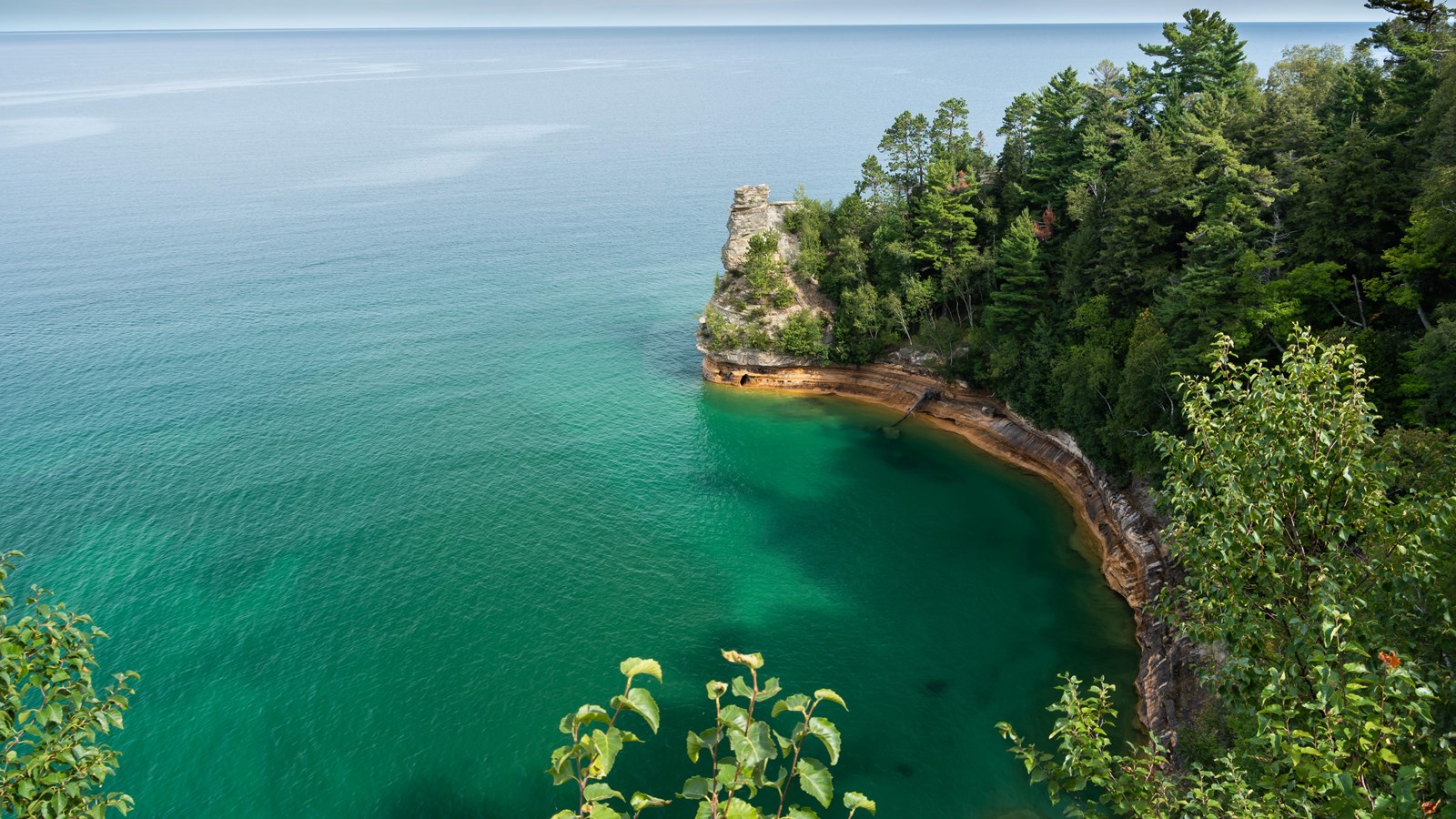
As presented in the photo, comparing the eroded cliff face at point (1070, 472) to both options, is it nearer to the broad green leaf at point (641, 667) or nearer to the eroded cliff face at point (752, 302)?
the eroded cliff face at point (752, 302)

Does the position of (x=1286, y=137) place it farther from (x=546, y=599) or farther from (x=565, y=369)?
(x=565, y=369)

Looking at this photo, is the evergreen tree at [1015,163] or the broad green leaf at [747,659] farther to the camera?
the evergreen tree at [1015,163]

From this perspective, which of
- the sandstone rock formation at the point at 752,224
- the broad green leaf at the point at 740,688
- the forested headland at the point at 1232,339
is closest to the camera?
the broad green leaf at the point at 740,688

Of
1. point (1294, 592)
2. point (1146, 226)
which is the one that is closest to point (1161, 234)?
point (1146, 226)

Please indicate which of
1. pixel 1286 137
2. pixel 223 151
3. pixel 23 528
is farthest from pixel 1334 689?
pixel 223 151

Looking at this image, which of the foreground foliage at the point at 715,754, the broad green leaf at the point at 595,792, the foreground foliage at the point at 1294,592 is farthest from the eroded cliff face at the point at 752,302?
the broad green leaf at the point at 595,792

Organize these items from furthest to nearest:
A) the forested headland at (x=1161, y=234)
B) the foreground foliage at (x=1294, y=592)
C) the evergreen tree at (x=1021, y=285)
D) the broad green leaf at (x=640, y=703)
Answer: the evergreen tree at (x=1021, y=285)
the forested headland at (x=1161, y=234)
the foreground foliage at (x=1294, y=592)
the broad green leaf at (x=640, y=703)

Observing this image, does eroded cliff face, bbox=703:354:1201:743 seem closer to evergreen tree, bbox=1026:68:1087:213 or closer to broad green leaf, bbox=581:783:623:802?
evergreen tree, bbox=1026:68:1087:213

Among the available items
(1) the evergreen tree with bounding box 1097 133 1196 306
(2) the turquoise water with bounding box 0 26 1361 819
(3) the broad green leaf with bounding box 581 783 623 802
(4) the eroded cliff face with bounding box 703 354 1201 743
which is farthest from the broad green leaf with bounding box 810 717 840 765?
(1) the evergreen tree with bounding box 1097 133 1196 306
